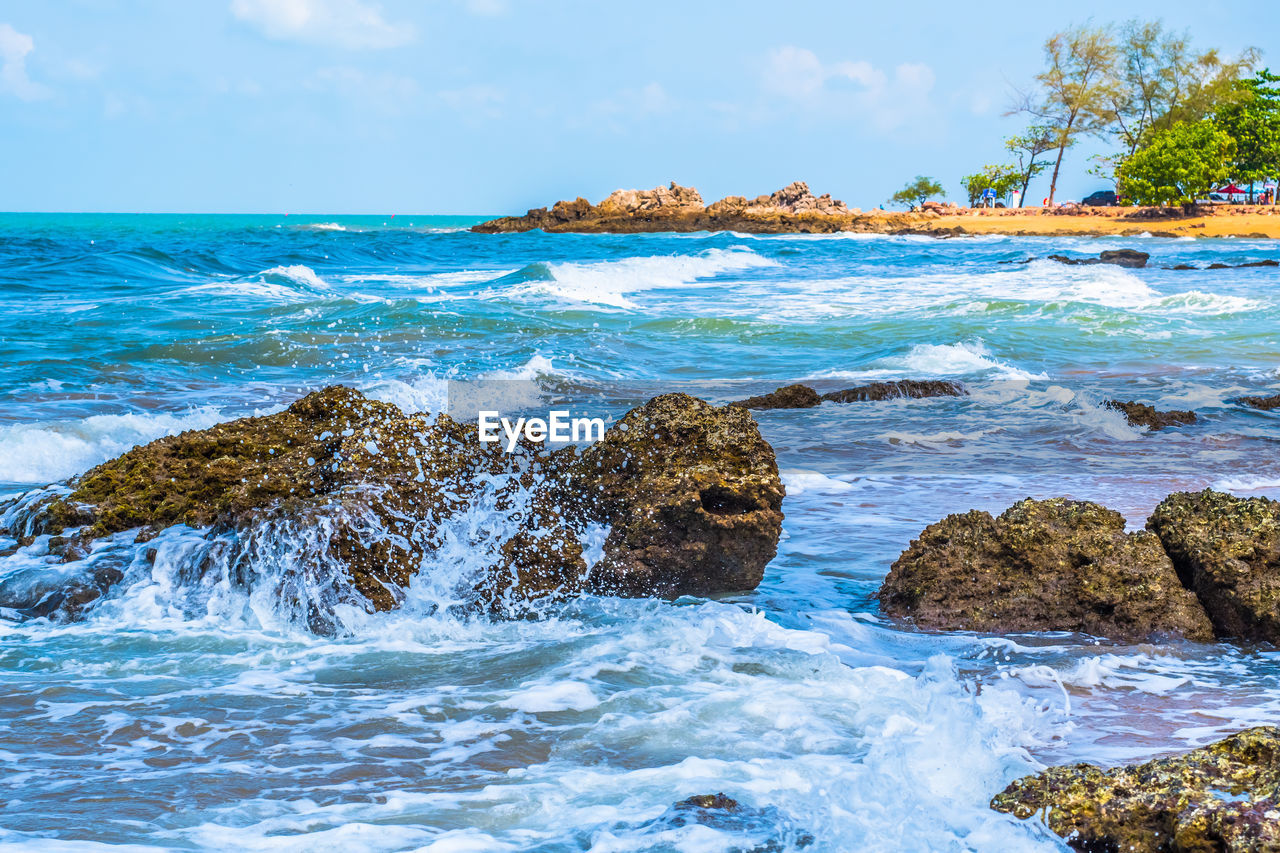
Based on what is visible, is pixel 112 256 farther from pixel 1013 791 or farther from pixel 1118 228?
pixel 1118 228

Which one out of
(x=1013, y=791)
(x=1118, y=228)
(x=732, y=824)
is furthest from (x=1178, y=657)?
(x=1118, y=228)

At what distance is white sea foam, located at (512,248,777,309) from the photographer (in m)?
22.5

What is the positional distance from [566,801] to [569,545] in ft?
5.77

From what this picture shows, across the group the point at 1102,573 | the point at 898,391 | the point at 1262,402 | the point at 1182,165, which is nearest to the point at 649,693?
the point at 1102,573

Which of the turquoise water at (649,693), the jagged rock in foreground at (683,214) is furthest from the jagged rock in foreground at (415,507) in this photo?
the jagged rock in foreground at (683,214)

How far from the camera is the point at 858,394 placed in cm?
973

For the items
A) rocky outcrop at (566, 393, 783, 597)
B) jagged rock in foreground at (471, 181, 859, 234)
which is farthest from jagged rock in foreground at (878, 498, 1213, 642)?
jagged rock in foreground at (471, 181, 859, 234)

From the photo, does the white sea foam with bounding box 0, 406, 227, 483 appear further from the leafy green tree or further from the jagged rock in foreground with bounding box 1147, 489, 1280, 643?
the leafy green tree

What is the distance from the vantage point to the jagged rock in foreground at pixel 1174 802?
7.09 ft

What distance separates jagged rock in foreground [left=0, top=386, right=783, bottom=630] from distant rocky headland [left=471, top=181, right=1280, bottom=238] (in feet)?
177

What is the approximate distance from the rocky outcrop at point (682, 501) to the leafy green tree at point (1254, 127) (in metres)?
62.3

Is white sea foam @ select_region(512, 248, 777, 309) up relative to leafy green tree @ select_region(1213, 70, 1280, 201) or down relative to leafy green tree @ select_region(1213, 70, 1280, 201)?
down

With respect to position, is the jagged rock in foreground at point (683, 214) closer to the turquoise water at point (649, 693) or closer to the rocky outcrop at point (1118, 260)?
the rocky outcrop at point (1118, 260)

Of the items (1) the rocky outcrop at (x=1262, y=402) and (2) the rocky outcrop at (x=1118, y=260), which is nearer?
(1) the rocky outcrop at (x=1262, y=402)
